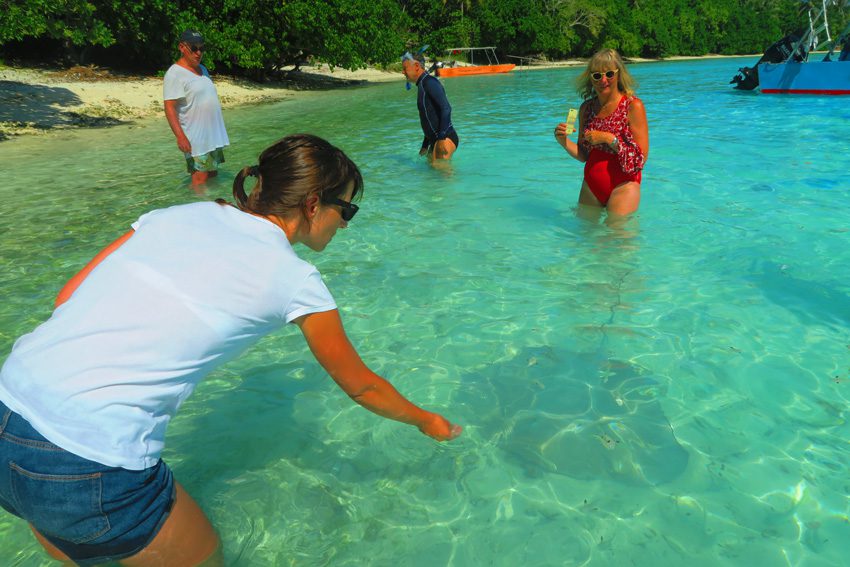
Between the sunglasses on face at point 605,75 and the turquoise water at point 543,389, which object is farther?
the sunglasses on face at point 605,75

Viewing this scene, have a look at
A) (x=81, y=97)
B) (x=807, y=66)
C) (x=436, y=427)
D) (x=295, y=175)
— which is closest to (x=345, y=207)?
(x=295, y=175)

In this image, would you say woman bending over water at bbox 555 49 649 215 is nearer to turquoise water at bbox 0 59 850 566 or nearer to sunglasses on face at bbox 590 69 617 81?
sunglasses on face at bbox 590 69 617 81

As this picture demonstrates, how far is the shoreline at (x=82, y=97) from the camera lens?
53.6 feet

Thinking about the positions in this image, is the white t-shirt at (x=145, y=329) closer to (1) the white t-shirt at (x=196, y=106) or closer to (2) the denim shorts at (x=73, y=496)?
(2) the denim shorts at (x=73, y=496)

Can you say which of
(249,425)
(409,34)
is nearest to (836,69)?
(249,425)

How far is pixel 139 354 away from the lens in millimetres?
1562

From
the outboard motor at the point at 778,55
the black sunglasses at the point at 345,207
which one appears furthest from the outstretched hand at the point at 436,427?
the outboard motor at the point at 778,55

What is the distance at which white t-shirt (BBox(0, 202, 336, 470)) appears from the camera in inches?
60.9

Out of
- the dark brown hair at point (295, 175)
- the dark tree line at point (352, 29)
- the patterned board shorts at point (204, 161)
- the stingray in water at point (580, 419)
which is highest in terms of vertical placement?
the dark tree line at point (352, 29)

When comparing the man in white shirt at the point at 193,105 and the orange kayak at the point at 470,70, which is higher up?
the man in white shirt at the point at 193,105

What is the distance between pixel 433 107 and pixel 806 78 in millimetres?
17515

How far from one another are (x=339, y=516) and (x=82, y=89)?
2305 cm

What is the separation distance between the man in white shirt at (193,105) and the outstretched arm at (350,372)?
6.43m

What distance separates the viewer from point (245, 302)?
1626 mm
